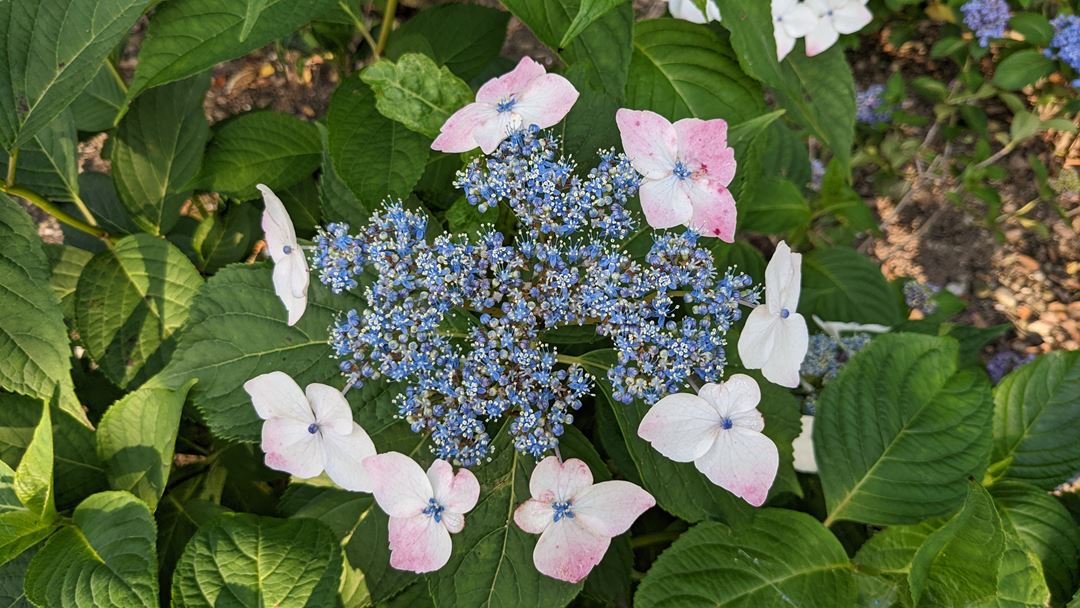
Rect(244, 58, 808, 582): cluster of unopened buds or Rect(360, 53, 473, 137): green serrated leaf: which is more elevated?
Rect(360, 53, 473, 137): green serrated leaf

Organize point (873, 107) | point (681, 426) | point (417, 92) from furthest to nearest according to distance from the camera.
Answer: point (873, 107) → point (417, 92) → point (681, 426)

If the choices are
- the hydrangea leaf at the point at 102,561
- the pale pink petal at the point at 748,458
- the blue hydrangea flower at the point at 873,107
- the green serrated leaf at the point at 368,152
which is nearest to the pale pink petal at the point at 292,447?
the hydrangea leaf at the point at 102,561

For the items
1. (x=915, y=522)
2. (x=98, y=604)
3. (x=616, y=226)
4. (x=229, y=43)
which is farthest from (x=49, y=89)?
(x=915, y=522)

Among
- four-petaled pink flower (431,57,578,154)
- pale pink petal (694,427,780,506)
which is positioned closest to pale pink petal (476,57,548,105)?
four-petaled pink flower (431,57,578,154)

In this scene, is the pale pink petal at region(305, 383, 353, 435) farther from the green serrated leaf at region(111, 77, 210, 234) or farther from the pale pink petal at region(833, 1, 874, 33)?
the pale pink petal at region(833, 1, 874, 33)

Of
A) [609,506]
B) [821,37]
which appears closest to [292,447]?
[609,506]

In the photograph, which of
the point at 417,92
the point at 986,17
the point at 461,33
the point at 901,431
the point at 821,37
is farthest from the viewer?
the point at 986,17

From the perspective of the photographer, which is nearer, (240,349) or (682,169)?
(682,169)

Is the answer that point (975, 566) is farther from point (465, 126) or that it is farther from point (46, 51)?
point (46, 51)
